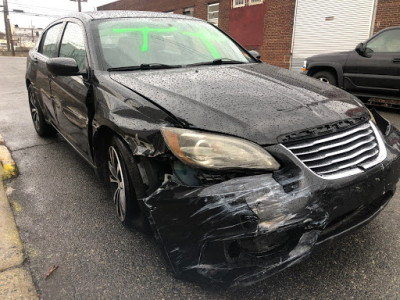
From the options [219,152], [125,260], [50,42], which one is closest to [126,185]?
[125,260]

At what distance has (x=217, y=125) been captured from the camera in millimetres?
1722

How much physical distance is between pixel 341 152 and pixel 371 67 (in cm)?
548

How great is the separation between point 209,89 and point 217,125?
1.59 feet

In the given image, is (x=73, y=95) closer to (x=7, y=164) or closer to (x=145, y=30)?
(x=145, y=30)

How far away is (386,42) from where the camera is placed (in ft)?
20.6

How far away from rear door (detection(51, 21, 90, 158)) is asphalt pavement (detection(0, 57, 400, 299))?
55 cm

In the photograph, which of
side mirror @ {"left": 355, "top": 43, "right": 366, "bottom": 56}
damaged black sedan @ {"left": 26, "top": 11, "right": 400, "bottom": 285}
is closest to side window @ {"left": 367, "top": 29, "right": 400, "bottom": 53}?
side mirror @ {"left": 355, "top": 43, "right": 366, "bottom": 56}

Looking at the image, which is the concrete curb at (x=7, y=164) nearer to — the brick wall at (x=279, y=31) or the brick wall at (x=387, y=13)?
the brick wall at (x=387, y=13)

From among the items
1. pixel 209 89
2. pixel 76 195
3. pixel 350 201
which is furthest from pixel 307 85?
pixel 76 195

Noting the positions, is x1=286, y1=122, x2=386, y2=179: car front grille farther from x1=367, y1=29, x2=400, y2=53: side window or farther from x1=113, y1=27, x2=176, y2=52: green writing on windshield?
x1=367, y1=29, x2=400, y2=53: side window

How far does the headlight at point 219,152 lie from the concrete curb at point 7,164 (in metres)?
2.62

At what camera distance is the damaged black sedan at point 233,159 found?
1577 millimetres

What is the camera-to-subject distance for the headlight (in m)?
1.64

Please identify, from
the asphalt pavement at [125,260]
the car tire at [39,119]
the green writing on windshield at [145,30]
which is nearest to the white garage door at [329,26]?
the asphalt pavement at [125,260]
